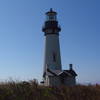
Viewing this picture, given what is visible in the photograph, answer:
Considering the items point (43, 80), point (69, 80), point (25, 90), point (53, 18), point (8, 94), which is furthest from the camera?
point (53, 18)

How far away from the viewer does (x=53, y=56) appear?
2831 cm

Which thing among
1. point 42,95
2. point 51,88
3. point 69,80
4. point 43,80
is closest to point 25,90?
point 42,95

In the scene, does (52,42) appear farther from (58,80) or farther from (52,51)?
(58,80)

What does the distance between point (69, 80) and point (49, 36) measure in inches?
260

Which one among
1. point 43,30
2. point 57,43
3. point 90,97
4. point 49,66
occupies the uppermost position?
point 43,30

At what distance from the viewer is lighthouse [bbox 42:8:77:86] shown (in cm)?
2541

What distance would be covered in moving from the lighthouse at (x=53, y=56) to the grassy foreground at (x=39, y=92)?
14.1 meters

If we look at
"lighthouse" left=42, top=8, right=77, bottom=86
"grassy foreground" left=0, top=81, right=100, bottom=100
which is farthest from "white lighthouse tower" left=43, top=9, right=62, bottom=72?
"grassy foreground" left=0, top=81, right=100, bottom=100

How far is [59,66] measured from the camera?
93.2ft

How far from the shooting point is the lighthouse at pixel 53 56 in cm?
2541

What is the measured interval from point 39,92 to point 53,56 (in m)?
18.8

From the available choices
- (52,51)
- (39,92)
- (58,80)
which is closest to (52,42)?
(52,51)

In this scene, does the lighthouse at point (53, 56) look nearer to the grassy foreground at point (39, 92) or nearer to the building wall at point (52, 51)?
the building wall at point (52, 51)

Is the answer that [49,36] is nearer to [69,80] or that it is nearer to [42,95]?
[69,80]
